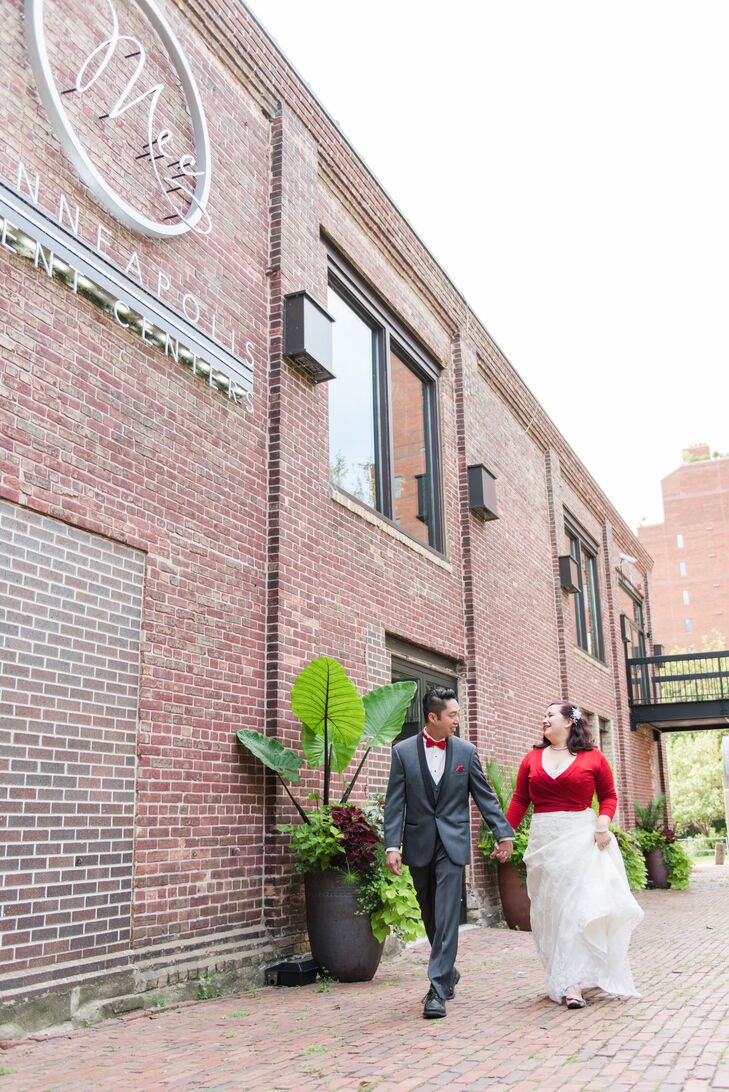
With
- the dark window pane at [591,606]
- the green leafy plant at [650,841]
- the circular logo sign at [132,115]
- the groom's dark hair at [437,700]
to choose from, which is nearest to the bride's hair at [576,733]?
the groom's dark hair at [437,700]

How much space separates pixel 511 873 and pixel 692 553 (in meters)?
66.1

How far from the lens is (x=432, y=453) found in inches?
449

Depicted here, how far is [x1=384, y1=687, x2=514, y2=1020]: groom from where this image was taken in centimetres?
557

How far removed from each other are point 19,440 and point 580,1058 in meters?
4.06

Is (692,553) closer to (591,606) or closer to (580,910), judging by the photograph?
(591,606)

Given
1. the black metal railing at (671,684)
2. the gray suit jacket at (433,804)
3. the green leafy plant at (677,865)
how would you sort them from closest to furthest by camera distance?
the gray suit jacket at (433,804) < the green leafy plant at (677,865) < the black metal railing at (671,684)

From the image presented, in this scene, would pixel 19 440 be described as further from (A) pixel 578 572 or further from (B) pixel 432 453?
(A) pixel 578 572

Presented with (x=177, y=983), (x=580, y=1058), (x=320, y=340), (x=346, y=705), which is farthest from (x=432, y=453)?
(x=580, y=1058)

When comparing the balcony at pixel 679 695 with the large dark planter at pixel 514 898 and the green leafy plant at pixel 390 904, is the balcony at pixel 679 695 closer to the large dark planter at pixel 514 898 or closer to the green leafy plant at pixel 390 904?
the large dark planter at pixel 514 898

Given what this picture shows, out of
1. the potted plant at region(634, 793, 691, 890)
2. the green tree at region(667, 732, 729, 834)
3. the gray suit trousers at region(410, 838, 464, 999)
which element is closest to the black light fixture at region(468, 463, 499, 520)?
the gray suit trousers at region(410, 838, 464, 999)

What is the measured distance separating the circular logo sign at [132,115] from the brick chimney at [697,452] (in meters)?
75.4

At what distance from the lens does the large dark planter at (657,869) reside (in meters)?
16.8

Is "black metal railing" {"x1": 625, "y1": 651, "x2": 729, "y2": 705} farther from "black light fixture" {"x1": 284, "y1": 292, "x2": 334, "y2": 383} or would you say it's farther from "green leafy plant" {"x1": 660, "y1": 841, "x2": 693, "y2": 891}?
"black light fixture" {"x1": 284, "y1": 292, "x2": 334, "y2": 383}

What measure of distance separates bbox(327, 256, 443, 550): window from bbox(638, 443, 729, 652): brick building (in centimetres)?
6193
